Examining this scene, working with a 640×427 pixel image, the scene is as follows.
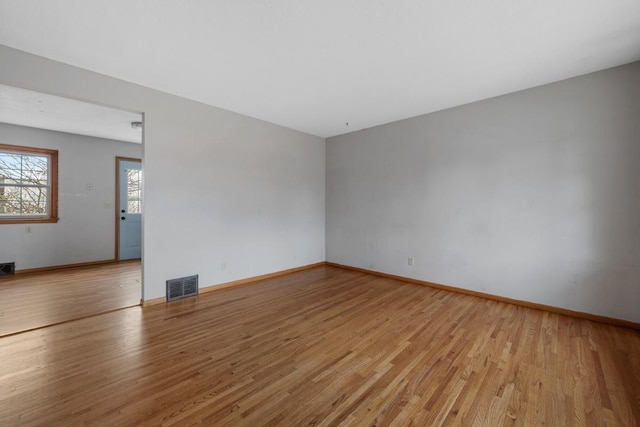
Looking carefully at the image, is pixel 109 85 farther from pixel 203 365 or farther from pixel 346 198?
pixel 346 198

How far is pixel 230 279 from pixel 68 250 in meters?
3.68

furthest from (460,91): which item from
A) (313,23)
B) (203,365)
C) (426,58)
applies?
(203,365)

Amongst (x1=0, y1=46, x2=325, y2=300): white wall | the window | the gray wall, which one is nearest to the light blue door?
the gray wall

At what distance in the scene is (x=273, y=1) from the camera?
5.93 ft

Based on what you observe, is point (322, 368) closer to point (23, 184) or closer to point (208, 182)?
point (208, 182)

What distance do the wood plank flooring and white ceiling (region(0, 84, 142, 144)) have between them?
2.59 m

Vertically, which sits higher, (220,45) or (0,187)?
(220,45)

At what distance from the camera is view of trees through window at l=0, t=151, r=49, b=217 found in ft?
14.9

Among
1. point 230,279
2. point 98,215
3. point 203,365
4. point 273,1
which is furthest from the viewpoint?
point 98,215

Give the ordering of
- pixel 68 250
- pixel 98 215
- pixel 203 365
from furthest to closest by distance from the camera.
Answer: pixel 98 215, pixel 68 250, pixel 203 365

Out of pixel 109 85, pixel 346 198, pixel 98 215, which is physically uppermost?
pixel 109 85

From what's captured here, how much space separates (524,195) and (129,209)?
7242 mm

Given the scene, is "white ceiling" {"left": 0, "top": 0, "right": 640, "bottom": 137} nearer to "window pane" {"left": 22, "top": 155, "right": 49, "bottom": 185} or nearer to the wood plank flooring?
the wood plank flooring

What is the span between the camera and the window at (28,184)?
455 centimetres
